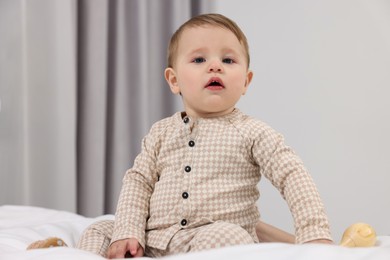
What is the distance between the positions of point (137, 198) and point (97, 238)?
4.7 inches

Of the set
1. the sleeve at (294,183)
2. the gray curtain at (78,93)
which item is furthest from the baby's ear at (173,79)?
the gray curtain at (78,93)

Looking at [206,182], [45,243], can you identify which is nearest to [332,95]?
[206,182]

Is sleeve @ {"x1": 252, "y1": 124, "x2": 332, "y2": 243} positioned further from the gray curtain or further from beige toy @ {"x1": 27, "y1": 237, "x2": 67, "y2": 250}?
the gray curtain

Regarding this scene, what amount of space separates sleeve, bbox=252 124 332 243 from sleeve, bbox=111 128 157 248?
0.25 metres

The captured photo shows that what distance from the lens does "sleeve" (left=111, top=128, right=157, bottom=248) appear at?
112 centimetres

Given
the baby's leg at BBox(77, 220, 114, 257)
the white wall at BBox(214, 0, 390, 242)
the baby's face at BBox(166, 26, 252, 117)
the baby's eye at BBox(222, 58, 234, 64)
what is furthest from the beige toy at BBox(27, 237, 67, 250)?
the white wall at BBox(214, 0, 390, 242)

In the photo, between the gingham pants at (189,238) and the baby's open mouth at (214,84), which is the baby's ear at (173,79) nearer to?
the baby's open mouth at (214,84)

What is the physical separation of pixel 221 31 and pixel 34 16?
1.45 meters

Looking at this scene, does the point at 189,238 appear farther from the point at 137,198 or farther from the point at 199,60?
the point at 199,60

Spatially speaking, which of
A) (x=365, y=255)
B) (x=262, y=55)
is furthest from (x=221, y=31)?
(x=262, y=55)

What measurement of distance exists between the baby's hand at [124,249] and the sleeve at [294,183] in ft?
0.99

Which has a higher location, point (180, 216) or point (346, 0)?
point (346, 0)

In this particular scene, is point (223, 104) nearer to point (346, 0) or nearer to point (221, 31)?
point (221, 31)

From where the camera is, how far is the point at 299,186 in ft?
3.37
